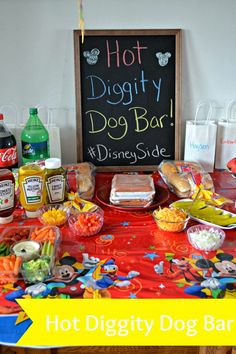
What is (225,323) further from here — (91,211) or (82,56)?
(82,56)

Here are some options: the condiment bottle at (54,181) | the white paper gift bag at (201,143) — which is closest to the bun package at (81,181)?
the condiment bottle at (54,181)

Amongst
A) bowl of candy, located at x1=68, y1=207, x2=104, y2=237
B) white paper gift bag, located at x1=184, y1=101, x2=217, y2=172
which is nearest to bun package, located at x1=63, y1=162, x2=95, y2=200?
bowl of candy, located at x1=68, y1=207, x2=104, y2=237

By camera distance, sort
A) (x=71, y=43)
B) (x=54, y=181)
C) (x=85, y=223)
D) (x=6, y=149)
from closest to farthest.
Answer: (x=85, y=223) → (x=54, y=181) → (x=6, y=149) → (x=71, y=43)

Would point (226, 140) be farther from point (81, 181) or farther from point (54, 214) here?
point (54, 214)

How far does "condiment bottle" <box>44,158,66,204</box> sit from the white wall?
0.37 metres

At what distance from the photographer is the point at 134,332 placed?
83 centimetres

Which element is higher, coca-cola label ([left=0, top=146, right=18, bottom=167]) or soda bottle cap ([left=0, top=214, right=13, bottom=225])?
coca-cola label ([left=0, top=146, right=18, bottom=167])

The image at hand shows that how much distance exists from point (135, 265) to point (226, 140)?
75 centimetres

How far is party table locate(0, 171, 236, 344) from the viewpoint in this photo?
2.88ft

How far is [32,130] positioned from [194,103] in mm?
624

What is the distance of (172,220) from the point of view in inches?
43.6

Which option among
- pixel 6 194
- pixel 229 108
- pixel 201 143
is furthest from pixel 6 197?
pixel 229 108

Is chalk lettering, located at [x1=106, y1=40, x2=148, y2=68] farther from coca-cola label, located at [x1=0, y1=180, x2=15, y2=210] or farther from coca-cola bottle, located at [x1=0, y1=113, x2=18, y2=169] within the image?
coca-cola label, located at [x1=0, y1=180, x2=15, y2=210]

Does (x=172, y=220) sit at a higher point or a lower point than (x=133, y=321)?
higher
